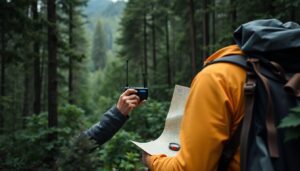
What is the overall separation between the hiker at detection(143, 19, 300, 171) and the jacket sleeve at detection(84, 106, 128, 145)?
1012 mm

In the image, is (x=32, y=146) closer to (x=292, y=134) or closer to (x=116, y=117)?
(x=116, y=117)

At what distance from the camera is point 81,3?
2867 centimetres

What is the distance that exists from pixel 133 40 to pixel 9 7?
95.1 feet

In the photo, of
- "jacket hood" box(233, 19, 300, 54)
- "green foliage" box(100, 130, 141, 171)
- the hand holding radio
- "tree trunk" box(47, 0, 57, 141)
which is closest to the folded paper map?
the hand holding radio

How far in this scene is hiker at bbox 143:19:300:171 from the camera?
1627mm

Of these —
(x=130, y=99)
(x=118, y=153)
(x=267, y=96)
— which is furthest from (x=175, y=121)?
(x=118, y=153)

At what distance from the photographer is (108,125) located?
2.81 meters

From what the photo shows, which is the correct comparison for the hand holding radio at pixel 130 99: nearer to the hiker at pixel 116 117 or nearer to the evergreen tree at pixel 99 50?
the hiker at pixel 116 117

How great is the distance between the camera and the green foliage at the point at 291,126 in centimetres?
153

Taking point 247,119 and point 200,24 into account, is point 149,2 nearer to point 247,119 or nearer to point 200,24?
point 200,24

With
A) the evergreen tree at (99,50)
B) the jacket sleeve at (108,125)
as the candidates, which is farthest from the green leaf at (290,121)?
the evergreen tree at (99,50)

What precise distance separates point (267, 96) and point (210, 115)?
0.24 m

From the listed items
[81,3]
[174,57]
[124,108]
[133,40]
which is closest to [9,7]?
[124,108]

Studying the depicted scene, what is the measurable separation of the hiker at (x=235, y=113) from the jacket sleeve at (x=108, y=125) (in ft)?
3.32
